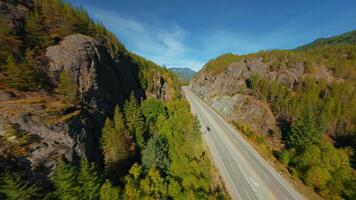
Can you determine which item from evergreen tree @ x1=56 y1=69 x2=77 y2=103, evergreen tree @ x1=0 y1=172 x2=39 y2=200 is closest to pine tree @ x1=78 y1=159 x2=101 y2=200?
evergreen tree @ x1=0 y1=172 x2=39 y2=200

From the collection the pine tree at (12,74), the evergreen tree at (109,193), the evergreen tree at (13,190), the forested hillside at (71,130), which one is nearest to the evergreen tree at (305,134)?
the forested hillside at (71,130)

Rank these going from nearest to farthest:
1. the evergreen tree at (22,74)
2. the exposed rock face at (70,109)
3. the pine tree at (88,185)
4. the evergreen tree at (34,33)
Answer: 1. the pine tree at (88,185)
2. the exposed rock face at (70,109)
3. the evergreen tree at (22,74)
4. the evergreen tree at (34,33)

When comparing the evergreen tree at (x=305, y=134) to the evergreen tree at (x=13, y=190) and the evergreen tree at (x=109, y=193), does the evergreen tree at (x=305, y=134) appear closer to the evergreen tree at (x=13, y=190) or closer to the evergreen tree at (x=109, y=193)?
the evergreen tree at (x=109, y=193)

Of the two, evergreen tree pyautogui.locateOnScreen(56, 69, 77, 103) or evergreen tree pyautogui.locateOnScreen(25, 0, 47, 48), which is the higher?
evergreen tree pyautogui.locateOnScreen(25, 0, 47, 48)

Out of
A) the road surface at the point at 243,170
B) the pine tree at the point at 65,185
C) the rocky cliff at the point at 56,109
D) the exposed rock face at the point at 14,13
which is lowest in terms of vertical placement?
the road surface at the point at 243,170

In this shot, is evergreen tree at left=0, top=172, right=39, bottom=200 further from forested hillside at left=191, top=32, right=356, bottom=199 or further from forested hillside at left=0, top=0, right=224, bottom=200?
forested hillside at left=191, top=32, right=356, bottom=199

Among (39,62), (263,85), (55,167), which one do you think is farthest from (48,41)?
(263,85)

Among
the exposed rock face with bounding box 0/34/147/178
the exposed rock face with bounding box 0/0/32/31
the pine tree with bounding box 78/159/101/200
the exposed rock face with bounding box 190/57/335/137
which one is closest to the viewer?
the pine tree with bounding box 78/159/101/200
